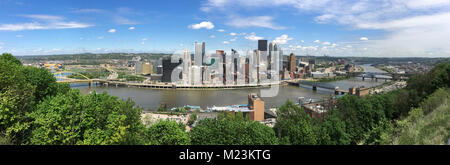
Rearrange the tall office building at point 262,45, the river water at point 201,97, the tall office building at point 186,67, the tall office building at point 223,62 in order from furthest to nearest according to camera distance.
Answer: the tall office building at point 262,45
the tall office building at point 223,62
the tall office building at point 186,67
the river water at point 201,97

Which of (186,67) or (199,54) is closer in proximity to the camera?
(186,67)

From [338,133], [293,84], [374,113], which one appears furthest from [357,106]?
[293,84]

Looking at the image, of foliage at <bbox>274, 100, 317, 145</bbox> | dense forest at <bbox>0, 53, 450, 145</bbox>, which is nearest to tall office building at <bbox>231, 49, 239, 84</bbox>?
foliage at <bbox>274, 100, 317, 145</bbox>

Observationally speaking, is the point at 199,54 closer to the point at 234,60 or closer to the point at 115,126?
the point at 234,60

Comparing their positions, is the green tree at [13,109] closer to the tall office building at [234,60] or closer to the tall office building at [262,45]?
the tall office building at [234,60]

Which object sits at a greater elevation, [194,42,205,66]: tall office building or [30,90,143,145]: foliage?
[194,42,205,66]: tall office building

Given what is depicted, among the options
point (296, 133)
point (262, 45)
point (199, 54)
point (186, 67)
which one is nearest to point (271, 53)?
point (262, 45)

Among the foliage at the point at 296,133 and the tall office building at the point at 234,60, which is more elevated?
the tall office building at the point at 234,60

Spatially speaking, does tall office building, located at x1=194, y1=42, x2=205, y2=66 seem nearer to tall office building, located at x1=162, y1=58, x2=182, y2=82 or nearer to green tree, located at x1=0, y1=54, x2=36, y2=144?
tall office building, located at x1=162, y1=58, x2=182, y2=82

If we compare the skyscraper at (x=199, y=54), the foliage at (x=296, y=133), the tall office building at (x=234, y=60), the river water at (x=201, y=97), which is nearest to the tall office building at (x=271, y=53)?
the tall office building at (x=234, y=60)

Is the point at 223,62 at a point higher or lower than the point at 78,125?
higher

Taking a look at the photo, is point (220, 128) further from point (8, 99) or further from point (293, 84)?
point (293, 84)
